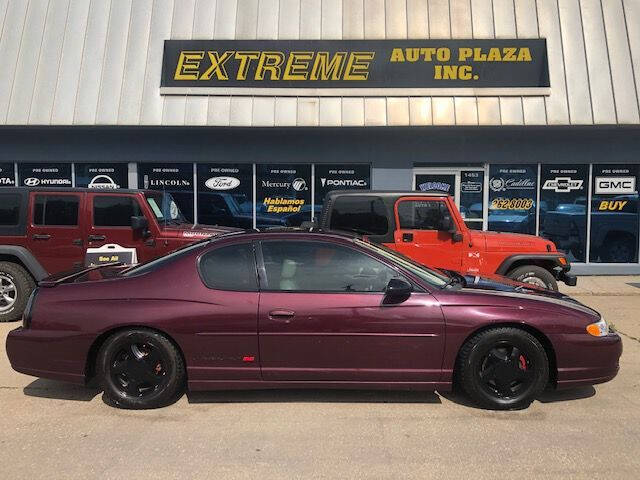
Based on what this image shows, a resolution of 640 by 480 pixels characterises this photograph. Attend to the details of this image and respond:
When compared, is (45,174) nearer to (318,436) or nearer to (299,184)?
(299,184)

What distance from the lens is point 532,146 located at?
37.0 feet

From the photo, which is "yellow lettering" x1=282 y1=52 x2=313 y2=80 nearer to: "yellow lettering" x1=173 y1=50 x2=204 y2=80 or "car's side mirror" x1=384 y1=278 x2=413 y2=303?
"yellow lettering" x1=173 y1=50 x2=204 y2=80

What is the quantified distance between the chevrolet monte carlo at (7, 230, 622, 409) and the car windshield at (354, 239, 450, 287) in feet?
0.32

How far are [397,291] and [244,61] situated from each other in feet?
27.0

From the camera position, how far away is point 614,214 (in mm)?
11477

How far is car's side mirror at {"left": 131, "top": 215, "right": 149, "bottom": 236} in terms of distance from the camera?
6891 mm

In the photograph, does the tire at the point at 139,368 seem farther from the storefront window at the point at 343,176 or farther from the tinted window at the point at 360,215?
the storefront window at the point at 343,176

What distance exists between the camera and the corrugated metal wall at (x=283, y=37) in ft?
34.3

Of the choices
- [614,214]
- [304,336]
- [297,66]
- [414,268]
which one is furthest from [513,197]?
[304,336]

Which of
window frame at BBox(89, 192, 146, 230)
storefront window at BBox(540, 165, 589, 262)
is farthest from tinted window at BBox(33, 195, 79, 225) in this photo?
storefront window at BBox(540, 165, 589, 262)

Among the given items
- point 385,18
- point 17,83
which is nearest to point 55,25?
point 17,83

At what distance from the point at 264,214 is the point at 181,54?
3.72 m

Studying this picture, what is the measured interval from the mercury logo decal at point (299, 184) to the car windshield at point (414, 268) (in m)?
7.05

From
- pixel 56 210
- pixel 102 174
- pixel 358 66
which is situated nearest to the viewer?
pixel 56 210
